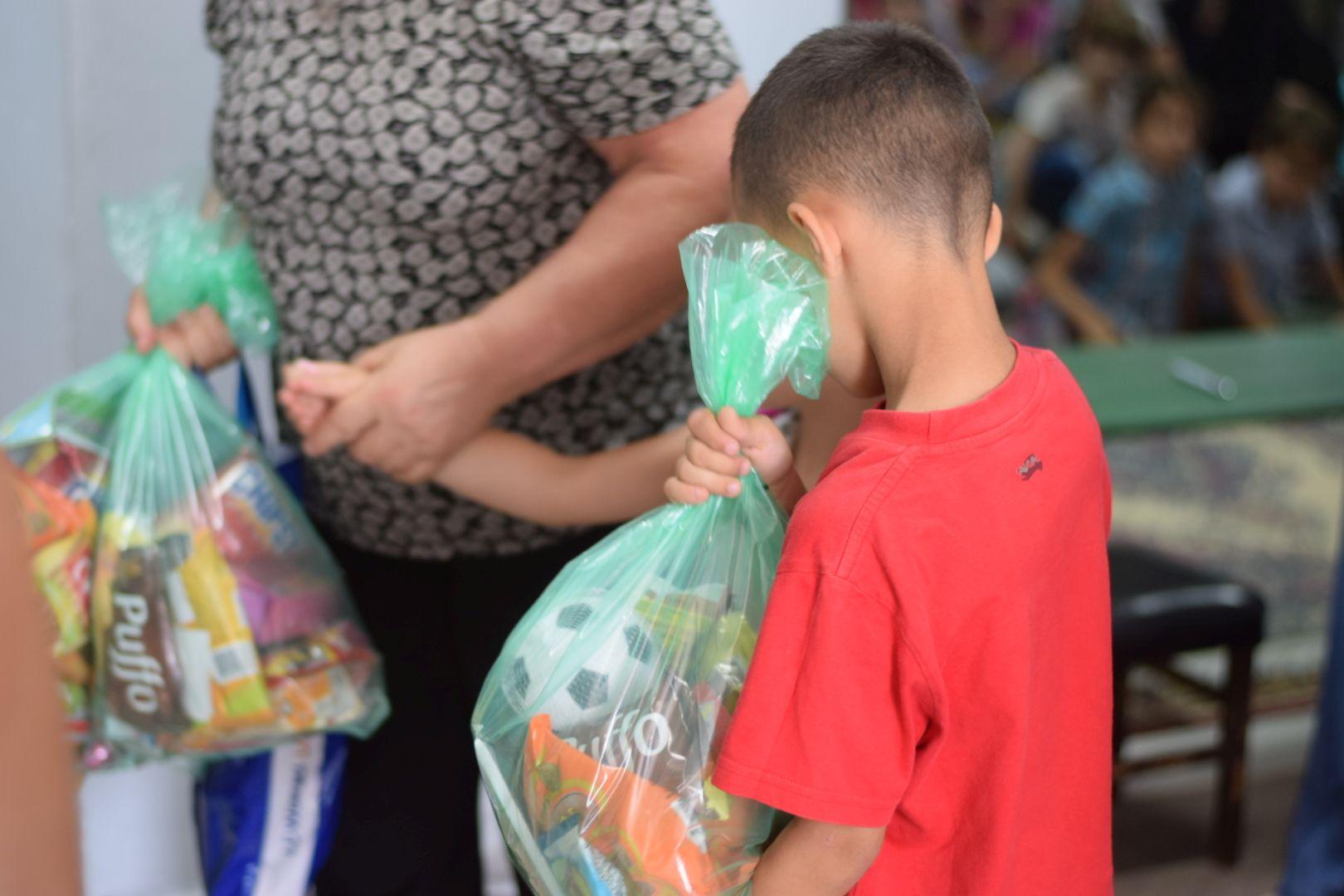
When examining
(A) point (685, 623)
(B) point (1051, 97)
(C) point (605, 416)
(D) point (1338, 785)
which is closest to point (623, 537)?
(A) point (685, 623)

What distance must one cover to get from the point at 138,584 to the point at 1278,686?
289 centimetres

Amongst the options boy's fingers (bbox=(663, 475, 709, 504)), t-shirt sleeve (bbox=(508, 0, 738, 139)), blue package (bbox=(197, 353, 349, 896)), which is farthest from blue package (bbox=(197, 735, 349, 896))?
t-shirt sleeve (bbox=(508, 0, 738, 139))

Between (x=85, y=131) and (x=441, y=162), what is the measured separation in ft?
3.46

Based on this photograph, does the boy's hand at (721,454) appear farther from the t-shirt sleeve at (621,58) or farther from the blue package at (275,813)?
the blue package at (275,813)

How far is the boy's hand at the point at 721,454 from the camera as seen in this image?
3.25 ft

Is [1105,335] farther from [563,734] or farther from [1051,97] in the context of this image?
[563,734]

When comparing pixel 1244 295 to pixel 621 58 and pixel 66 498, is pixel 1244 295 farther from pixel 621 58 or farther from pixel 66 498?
pixel 66 498

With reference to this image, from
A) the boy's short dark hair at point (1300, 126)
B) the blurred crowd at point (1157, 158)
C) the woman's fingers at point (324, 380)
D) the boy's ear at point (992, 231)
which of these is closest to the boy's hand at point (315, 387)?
the woman's fingers at point (324, 380)

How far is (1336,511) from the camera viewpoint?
12.2ft

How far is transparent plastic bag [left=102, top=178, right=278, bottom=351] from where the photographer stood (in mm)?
1405

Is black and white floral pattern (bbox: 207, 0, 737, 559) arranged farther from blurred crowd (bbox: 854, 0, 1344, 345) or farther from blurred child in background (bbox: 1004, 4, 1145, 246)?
blurred child in background (bbox: 1004, 4, 1145, 246)

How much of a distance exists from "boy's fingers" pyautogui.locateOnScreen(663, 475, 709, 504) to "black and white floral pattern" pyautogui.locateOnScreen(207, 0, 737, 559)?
344 mm

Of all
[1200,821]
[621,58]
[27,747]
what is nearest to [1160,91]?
[1200,821]

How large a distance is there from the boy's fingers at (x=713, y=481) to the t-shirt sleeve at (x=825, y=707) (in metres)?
0.13
